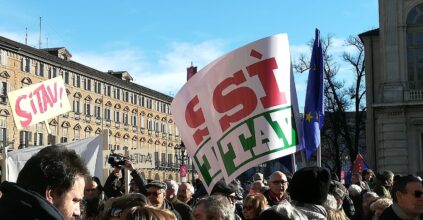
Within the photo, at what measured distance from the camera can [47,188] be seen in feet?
8.32

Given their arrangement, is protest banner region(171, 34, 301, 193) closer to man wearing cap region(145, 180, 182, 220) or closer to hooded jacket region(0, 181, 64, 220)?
man wearing cap region(145, 180, 182, 220)

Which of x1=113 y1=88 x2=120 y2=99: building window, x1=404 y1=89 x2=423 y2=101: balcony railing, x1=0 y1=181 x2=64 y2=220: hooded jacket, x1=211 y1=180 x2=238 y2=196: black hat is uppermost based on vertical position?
x1=113 y1=88 x2=120 y2=99: building window

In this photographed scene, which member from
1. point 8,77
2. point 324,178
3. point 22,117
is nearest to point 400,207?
point 324,178

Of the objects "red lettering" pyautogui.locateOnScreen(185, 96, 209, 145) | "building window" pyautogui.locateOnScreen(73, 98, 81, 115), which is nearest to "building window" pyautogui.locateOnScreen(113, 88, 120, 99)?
"building window" pyautogui.locateOnScreen(73, 98, 81, 115)

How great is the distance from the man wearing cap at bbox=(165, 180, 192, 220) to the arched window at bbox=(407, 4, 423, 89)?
2587 centimetres

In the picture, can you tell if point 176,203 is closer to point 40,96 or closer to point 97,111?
point 40,96

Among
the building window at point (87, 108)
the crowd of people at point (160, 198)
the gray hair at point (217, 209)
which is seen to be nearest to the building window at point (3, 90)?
the building window at point (87, 108)

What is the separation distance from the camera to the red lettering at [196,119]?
8000 mm

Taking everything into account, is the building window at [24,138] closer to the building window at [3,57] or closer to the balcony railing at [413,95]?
the building window at [3,57]

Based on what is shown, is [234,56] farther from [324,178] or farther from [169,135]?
[169,135]

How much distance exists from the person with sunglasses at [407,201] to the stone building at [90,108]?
1951 inches

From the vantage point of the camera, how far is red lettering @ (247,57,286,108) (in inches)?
300

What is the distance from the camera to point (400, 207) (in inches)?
219

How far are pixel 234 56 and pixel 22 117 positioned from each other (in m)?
7.72
